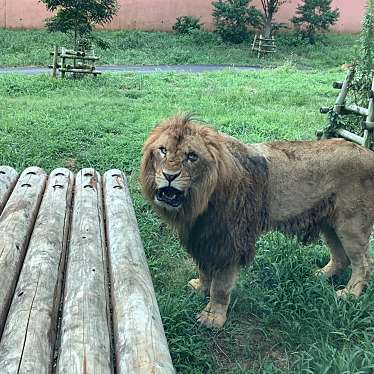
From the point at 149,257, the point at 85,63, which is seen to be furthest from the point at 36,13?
the point at 149,257

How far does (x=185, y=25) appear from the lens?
83.8ft

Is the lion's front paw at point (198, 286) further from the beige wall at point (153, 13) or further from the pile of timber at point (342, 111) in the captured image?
the beige wall at point (153, 13)

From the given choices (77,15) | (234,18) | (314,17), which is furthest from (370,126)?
(314,17)

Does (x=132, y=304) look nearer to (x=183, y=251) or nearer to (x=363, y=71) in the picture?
(x=183, y=251)

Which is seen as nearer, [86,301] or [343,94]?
[86,301]

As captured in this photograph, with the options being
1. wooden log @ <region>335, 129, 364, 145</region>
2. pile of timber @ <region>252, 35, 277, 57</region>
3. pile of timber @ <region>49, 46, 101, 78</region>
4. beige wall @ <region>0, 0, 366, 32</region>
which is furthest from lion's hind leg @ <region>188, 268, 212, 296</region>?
beige wall @ <region>0, 0, 366, 32</region>

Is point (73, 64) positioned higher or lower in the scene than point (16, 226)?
lower

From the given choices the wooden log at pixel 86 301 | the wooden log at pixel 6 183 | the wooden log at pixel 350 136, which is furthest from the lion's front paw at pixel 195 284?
the wooden log at pixel 350 136

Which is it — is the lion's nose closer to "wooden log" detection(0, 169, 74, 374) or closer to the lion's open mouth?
the lion's open mouth

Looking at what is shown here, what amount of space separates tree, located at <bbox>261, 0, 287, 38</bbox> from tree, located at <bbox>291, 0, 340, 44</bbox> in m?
0.93

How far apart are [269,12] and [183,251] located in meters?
22.7

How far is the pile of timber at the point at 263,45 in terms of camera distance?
23.9 m

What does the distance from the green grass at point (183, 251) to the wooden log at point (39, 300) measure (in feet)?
2.61

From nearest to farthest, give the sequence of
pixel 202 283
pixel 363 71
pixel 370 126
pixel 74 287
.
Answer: pixel 74 287 → pixel 202 283 → pixel 370 126 → pixel 363 71
